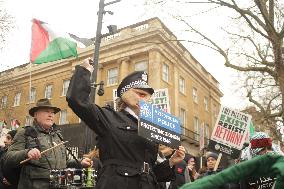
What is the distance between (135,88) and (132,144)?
56 centimetres

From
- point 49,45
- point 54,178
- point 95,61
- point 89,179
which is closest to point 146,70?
point 95,61

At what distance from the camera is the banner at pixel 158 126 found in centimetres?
325

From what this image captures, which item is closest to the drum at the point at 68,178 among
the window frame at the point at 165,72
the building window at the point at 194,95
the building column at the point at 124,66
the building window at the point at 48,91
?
the window frame at the point at 165,72

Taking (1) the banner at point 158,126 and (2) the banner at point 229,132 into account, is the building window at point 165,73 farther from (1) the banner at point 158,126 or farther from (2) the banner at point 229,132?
(1) the banner at point 158,126

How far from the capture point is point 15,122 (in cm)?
1356

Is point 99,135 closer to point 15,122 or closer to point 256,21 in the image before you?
point 15,122

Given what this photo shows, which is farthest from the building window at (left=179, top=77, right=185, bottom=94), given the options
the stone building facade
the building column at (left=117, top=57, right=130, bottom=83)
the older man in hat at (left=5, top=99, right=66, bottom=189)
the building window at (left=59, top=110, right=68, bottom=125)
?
the older man in hat at (left=5, top=99, right=66, bottom=189)

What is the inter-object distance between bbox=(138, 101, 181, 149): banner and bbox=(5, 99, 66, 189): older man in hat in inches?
61.4

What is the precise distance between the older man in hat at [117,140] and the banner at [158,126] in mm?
123

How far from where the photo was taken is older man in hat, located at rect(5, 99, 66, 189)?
4539 millimetres

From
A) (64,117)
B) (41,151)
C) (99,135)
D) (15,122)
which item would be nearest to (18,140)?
(41,151)

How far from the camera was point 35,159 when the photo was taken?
14.7 ft

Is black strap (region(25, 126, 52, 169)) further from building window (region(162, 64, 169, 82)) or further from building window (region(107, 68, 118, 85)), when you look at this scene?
building window (region(107, 68, 118, 85))

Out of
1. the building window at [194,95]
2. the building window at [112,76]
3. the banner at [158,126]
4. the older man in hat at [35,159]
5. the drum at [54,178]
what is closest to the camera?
the banner at [158,126]
